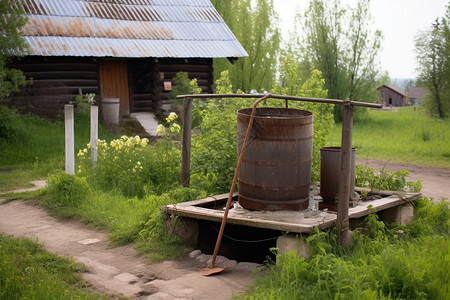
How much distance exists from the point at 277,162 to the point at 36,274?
2599 mm

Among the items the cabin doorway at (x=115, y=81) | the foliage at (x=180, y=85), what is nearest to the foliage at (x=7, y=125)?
the cabin doorway at (x=115, y=81)

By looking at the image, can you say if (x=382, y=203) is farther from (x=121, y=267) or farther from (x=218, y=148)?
(x=121, y=267)

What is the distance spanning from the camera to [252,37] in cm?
2558

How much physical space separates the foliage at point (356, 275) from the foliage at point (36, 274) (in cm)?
152

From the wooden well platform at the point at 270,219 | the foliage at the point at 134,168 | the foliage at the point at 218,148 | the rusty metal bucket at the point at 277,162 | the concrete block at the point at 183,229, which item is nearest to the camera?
the wooden well platform at the point at 270,219

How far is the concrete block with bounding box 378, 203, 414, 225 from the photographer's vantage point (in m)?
6.30

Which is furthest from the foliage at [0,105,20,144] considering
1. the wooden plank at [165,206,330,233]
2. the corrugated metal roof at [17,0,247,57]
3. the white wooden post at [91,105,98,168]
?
the wooden plank at [165,206,330,233]

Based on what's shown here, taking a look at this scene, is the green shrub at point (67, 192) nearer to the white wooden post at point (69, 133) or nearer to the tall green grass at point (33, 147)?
the white wooden post at point (69, 133)

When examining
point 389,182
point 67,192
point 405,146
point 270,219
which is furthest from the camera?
point 405,146

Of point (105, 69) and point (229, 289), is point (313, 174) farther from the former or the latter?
point (105, 69)

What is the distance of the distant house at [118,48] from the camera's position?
604 inches

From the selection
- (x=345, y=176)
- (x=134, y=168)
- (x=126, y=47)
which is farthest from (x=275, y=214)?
(x=126, y=47)

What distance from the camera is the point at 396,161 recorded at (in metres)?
12.7

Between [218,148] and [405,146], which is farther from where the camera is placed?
[405,146]
